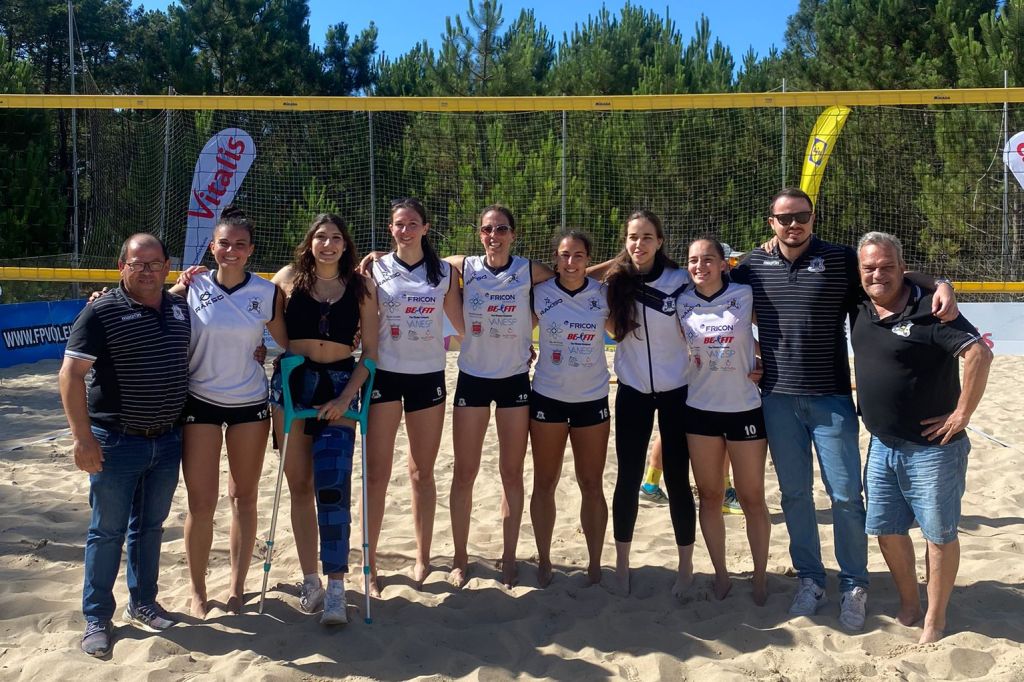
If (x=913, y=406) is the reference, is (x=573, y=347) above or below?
above

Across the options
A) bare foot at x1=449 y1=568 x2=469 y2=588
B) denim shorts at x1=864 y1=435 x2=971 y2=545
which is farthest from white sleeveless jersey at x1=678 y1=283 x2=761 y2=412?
bare foot at x1=449 y1=568 x2=469 y2=588

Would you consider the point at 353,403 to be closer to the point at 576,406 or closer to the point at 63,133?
the point at 576,406

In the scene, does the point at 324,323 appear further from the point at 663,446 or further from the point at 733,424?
the point at 733,424

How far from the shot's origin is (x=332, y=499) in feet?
10.7

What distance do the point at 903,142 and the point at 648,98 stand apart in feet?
23.5

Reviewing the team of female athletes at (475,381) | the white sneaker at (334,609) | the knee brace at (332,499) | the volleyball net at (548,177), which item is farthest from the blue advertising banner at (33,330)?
the white sneaker at (334,609)

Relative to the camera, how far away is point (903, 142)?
12680 millimetres

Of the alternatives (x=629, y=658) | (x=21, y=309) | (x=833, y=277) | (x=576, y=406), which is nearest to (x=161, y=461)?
(x=576, y=406)

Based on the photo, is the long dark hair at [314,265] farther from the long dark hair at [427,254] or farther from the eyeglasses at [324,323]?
the long dark hair at [427,254]

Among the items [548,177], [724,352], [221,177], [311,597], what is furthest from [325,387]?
[221,177]

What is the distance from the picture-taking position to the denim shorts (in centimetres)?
302

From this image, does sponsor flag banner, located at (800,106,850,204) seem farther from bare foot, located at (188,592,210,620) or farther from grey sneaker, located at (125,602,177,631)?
grey sneaker, located at (125,602,177,631)

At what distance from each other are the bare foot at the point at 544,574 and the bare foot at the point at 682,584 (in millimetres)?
566

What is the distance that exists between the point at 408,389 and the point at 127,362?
1141mm
